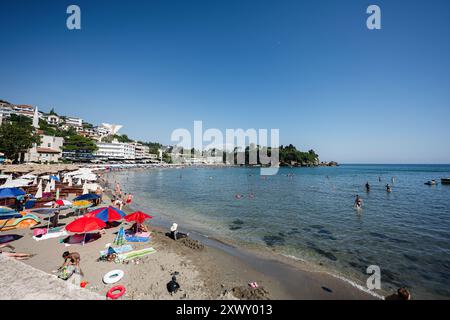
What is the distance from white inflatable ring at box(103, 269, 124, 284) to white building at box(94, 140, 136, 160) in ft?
359

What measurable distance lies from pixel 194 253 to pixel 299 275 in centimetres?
566

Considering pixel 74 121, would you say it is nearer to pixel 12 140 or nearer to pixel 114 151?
pixel 114 151

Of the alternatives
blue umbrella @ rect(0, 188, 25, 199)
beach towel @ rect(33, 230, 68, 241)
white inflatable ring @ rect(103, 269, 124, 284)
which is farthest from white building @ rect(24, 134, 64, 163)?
white inflatable ring @ rect(103, 269, 124, 284)

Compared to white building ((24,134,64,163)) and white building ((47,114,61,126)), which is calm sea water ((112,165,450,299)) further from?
white building ((47,114,61,126))

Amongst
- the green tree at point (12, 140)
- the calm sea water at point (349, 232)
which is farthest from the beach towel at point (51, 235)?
the green tree at point (12, 140)

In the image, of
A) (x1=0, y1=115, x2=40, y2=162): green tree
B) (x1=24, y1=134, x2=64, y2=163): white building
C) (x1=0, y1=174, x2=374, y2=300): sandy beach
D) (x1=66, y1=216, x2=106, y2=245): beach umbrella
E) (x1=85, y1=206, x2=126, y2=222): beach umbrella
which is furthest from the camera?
(x1=24, y1=134, x2=64, y2=163): white building

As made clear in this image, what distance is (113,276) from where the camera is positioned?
843cm

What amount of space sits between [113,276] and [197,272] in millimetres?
3509

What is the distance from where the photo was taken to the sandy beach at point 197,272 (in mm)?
7965

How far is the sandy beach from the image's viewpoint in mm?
7965

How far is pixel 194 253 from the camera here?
11719mm

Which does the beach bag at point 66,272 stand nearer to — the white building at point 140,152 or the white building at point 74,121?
the white building at point 140,152

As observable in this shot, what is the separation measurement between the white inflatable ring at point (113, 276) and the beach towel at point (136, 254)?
132 centimetres

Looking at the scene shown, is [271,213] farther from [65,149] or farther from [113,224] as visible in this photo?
[65,149]
